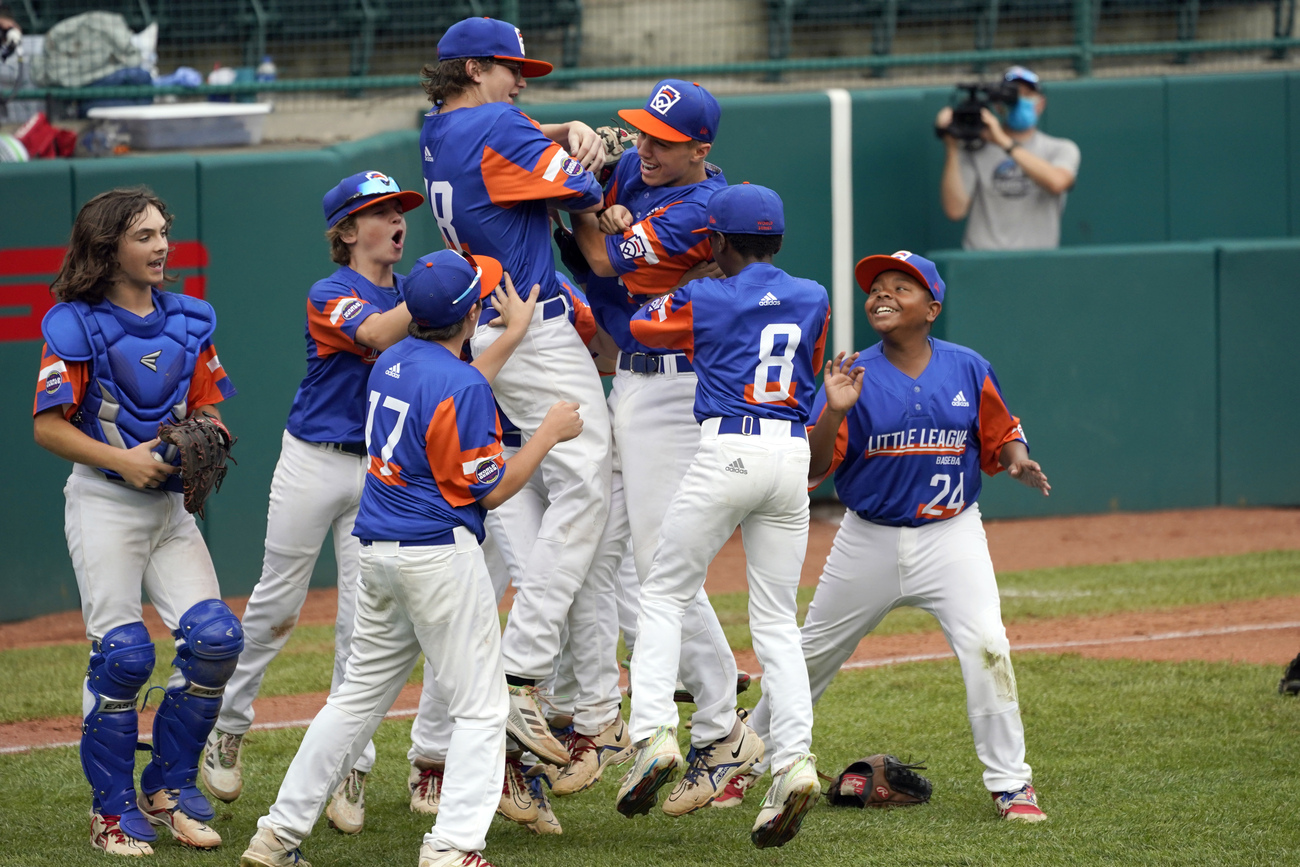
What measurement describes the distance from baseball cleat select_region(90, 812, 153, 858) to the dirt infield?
1627 mm

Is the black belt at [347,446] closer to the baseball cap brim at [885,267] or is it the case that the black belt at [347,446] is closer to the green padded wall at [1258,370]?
the baseball cap brim at [885,267]

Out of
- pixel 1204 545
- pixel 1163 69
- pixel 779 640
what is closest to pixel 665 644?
pixel 779 640

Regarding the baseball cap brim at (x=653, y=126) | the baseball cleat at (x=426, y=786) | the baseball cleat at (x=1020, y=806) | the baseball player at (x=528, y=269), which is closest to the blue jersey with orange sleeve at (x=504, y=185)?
the baseball player at (x=528, y=269)

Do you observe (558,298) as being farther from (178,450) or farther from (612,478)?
(178,450)

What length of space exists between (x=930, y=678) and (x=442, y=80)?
3685mm

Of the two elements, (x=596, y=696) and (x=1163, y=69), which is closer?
(x=596, y=696)

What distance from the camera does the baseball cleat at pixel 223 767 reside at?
528cm

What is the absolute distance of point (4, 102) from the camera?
364 inches

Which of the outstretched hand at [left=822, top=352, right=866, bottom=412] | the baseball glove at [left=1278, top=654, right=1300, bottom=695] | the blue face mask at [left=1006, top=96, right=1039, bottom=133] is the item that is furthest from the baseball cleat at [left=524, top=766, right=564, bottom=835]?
the blue face mask at [left=1006, top=96, right=1039, bottom=133]

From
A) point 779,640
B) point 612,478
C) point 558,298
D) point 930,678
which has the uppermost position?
point 558,298

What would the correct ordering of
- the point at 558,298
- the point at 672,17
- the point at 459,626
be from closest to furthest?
the point at 459,626
the point at 558,298
the point at 672,17

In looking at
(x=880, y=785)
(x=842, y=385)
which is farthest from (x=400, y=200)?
(x=880, y=785)

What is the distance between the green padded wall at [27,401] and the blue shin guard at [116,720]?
407cm

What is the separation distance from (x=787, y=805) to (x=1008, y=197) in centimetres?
748
